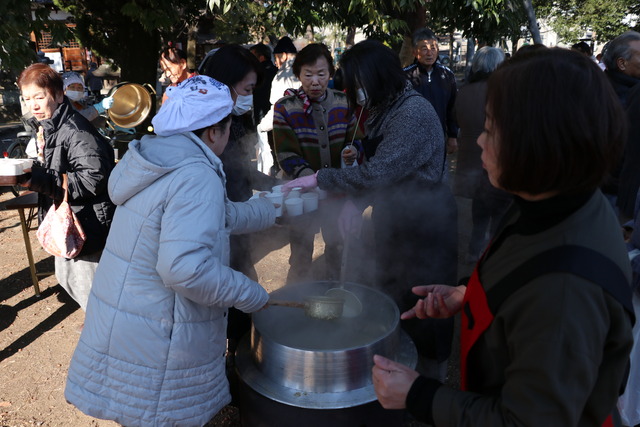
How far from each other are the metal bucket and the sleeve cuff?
15.3 ft

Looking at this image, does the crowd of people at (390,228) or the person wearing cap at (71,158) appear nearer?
the crowd of people at (390,228)

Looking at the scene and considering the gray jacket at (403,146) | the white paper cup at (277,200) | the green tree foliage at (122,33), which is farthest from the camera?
the green tree foliage at (122,33)

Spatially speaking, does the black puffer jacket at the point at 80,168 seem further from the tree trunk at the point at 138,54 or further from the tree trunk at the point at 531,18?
the tree trunk at the point at 531,18

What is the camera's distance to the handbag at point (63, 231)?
123 inches

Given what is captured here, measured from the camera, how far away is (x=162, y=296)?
1855 mm

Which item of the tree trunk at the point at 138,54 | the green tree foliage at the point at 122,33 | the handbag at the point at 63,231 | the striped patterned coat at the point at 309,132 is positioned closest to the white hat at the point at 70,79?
the green tree foliage at the point at 122,33

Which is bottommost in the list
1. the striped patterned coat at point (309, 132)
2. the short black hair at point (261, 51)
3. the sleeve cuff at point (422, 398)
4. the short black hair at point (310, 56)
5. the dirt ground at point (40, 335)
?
the dirt ground at point (40, 335)

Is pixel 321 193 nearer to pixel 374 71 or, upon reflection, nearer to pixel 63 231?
pixel 374 71

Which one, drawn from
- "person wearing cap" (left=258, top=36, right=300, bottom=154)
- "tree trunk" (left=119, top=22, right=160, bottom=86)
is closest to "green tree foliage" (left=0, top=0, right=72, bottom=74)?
"tree trunk" (left=119, top=22, right=160, bottom=86)

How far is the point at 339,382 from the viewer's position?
1.87 m

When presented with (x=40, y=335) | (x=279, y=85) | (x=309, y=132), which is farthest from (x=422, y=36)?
(x=40, y=335)

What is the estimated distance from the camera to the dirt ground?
9.91 ft

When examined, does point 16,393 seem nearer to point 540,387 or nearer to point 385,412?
point 385,412

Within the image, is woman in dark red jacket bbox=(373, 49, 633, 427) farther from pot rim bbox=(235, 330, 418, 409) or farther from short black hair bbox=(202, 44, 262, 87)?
short black hair bbox=(202, 44, 262, 87)
